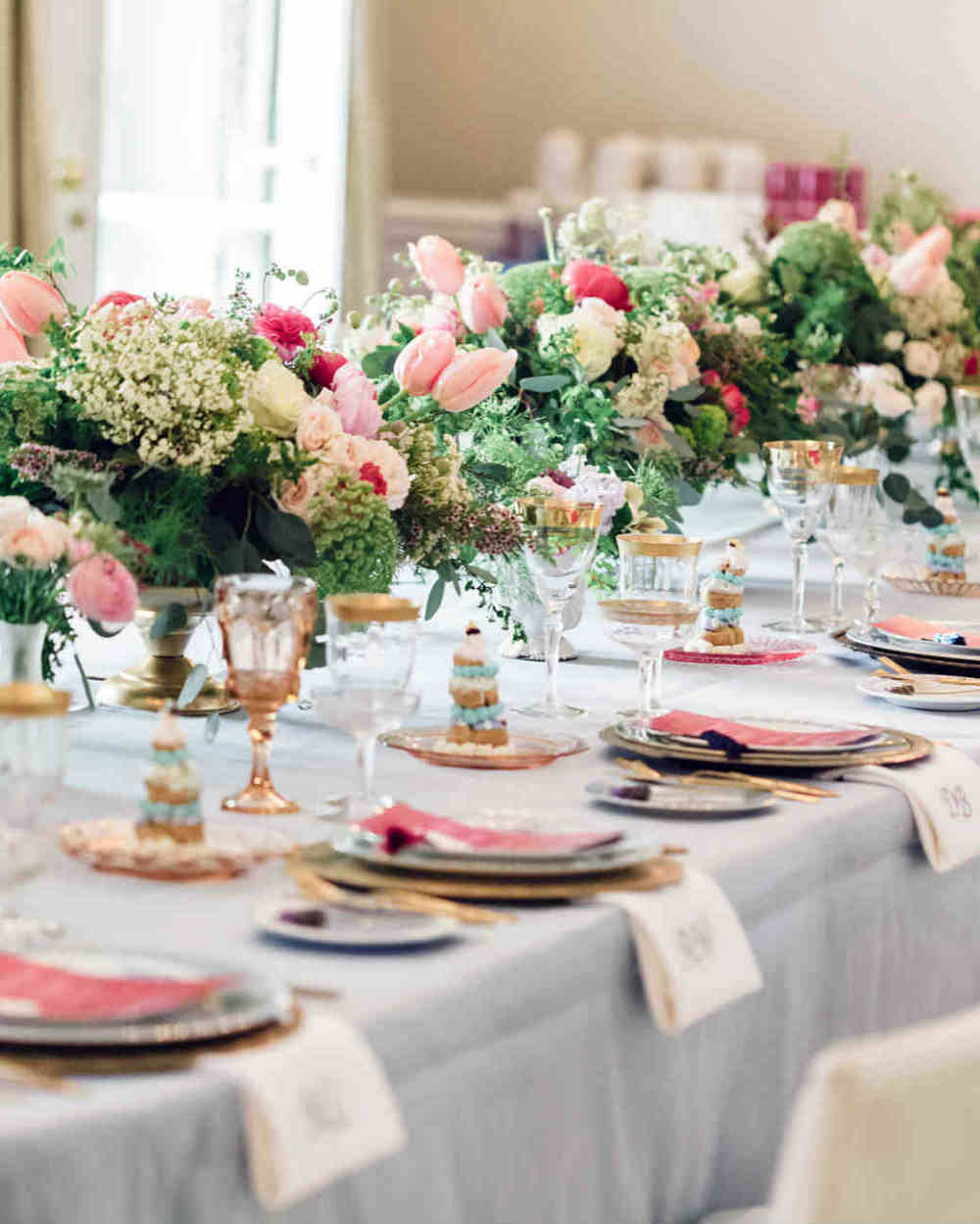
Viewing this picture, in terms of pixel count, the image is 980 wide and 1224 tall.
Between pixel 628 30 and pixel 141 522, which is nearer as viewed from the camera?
pixel 141 522

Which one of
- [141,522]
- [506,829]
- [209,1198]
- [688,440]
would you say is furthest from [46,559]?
[688,440]

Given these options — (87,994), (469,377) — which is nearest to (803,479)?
(469,377)

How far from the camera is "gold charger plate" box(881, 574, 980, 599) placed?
2.80m

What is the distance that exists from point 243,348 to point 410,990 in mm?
877

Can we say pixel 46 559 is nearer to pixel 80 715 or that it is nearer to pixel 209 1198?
pixel 80 715

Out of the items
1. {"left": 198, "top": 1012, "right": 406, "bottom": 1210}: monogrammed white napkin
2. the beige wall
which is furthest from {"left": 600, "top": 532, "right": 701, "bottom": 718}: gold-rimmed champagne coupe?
the beige wall

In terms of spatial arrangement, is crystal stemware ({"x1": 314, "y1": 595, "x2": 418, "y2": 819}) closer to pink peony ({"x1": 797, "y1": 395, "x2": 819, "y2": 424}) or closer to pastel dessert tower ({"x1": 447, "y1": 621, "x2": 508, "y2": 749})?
pastel dessert tower ({"x1": 447, "y1": 621, "x2": 508, "y2": 749})

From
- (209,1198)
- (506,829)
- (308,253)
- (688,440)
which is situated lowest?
(209,1198)

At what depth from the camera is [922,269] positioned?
136 inches

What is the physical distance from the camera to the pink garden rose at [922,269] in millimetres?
3465

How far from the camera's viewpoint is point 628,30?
8.01m

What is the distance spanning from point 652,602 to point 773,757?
17 cm

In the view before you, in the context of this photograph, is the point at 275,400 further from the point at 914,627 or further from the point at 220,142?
the point at 220,142

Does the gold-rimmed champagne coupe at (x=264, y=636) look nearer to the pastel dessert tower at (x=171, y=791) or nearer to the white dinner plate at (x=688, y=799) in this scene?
the pastel dessert tower at (x=171, y=791)
